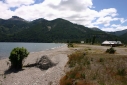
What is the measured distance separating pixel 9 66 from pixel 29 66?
5281 mm

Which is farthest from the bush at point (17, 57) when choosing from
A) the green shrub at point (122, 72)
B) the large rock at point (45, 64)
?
the green shrub at point (122, 72)

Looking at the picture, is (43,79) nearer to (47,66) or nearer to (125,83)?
(47,66)

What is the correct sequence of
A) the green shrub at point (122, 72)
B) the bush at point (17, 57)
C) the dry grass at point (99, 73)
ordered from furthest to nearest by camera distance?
1. the bush at point (17, 57)
2. the green shrub at point (122, 72)
3. the dry grass at point (99, 73)

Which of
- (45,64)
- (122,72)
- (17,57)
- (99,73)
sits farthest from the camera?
(45,64)

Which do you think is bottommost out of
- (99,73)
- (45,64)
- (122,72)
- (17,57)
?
(99,73)

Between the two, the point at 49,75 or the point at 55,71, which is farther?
the point at 55,71

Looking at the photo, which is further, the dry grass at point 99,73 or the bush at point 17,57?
the bush at point 17,57

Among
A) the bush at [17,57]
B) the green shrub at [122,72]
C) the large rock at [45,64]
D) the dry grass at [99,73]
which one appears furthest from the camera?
the large rock at [45,64]

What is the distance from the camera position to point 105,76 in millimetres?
30094

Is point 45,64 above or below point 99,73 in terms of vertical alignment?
above

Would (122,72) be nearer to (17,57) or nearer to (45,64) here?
(45,64)

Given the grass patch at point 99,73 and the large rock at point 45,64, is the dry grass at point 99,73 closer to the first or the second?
the grass patch at point 99,73

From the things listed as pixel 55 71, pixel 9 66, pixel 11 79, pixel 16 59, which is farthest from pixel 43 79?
pixel 9 66

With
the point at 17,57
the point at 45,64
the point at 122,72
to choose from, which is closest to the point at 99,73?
the point at 122,72
